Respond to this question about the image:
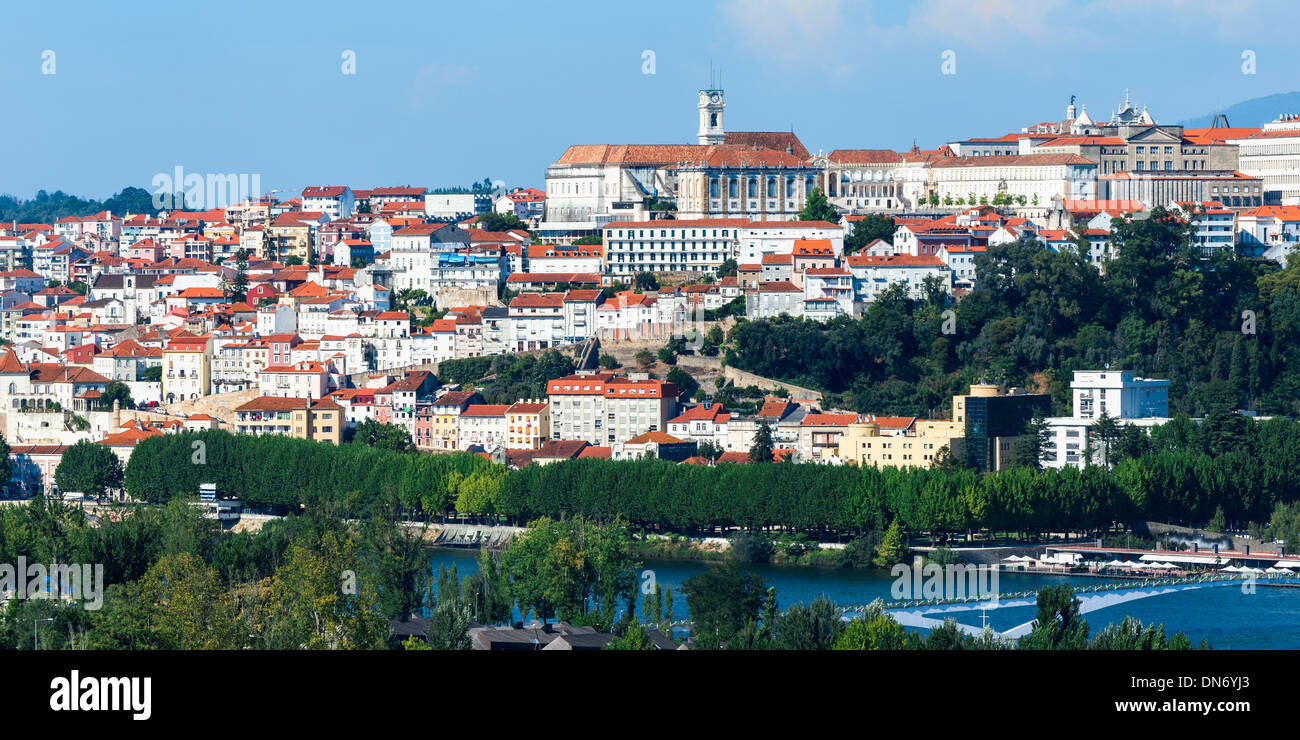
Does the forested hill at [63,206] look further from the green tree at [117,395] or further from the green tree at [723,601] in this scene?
the green tree at [723,601]

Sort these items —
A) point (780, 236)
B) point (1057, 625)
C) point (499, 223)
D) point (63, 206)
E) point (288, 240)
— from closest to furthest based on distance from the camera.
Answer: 1. point (1057, 625)
2. point (780, 236)
3. point (499, 223)
4. point (288, 240)
5. point (63, 206)

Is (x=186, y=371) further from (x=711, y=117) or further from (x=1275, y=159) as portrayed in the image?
(x=1275, y=159)

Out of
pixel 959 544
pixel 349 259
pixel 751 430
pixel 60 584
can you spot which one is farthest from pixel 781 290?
pixel 60 584

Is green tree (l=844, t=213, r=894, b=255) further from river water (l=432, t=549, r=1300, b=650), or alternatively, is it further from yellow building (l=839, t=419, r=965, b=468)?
river water (l=432, t=549, r=1300, b=650)

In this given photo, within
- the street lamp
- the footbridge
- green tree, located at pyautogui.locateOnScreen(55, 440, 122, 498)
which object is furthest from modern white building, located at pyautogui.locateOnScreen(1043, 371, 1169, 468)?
the street lamp

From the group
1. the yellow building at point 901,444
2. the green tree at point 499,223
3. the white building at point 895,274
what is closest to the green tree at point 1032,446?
the yellow building at point 901,444

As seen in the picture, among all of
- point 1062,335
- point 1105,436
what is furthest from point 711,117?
point 1105,436
